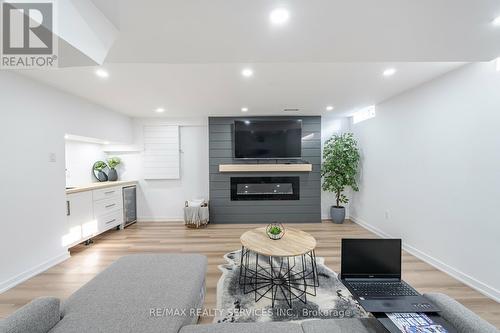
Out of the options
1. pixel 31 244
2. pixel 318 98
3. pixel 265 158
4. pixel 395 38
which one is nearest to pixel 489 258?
pixel 395 38

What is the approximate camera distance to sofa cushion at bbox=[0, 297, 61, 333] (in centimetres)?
93

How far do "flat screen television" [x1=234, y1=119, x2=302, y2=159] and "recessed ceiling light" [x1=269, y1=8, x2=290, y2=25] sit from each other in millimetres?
2976

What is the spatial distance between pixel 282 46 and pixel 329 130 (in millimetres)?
3481

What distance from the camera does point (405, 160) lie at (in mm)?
3037

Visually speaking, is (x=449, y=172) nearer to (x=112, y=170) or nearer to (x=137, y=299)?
(x=137, y=299)

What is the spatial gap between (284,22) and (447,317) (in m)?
2.03

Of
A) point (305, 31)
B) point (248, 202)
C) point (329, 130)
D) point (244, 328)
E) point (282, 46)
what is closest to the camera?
point (244, 328)

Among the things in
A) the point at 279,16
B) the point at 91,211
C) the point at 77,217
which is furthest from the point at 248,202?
the point at 279,16

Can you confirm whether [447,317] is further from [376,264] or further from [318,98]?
[318,98]

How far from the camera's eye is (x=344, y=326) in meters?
1.12

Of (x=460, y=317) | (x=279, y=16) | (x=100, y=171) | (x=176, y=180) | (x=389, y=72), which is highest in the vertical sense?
(x=389, y=72)

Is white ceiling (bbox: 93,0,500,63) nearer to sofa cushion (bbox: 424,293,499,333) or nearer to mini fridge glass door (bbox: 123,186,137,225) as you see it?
sofa cushion (bbox: 424,293,499,333)

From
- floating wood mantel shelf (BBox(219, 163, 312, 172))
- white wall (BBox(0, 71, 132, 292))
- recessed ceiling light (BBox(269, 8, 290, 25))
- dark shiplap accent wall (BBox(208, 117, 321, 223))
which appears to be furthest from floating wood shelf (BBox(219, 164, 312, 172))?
recessed ceiling light (BBox(269, 8, 290, 25))

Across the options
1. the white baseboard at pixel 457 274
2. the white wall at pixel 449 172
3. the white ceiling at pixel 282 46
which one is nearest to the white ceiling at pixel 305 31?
the white ceiling at pixel 282 46
